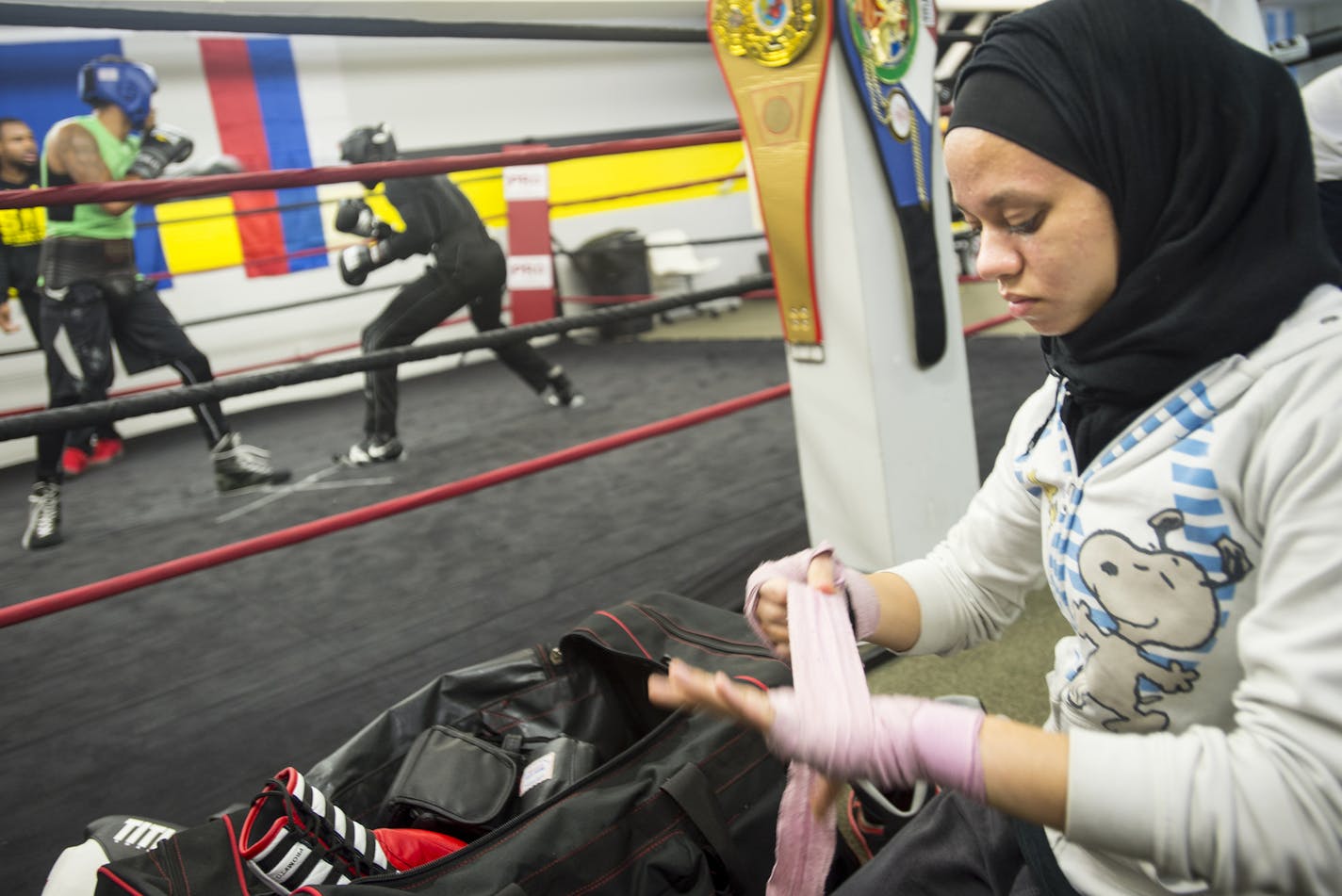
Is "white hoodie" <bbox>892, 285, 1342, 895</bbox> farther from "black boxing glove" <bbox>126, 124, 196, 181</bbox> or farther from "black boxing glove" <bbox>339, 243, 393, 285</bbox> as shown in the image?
"black boxing glove" <bbox>126, 124, 196, 181</bbox>

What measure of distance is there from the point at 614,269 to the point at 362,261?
3.23m

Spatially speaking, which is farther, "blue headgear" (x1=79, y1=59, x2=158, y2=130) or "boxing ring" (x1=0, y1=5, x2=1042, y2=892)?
"blue headgear" (x1=79, y1=59, x2=158, y2=130)

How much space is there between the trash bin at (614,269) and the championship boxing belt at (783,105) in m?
4.46

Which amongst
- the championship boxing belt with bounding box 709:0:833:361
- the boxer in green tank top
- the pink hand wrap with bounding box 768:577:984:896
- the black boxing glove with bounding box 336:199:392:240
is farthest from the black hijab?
the boxer in green tank top

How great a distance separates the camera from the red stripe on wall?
4758mm

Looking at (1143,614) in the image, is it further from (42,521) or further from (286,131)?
(286,131)

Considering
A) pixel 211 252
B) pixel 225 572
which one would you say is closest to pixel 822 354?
pixel 225 572

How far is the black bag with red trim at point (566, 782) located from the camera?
0.79m

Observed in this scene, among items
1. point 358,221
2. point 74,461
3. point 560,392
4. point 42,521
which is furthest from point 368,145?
point 74,461

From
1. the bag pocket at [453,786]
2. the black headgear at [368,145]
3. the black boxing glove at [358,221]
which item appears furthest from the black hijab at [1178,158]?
the black headgear at [368,145]

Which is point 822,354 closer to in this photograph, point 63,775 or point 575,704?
point 575,704

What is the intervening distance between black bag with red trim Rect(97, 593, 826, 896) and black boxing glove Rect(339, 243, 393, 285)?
2.10 metres

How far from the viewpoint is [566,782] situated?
0.97 m

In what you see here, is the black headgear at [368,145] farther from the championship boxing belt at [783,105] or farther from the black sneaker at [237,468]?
the championship boxing belt at [783,105]
